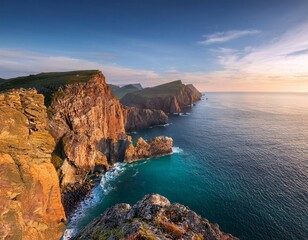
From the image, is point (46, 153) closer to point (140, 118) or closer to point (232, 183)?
point (232, 183)

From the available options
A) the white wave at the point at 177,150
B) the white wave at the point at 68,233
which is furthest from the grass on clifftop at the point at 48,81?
the white wave at the point at 177,150

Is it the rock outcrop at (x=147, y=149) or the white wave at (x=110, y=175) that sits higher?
the rock outcrop at (x=147, y=149)

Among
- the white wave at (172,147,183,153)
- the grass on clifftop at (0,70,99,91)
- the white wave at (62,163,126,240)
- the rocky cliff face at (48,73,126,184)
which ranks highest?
the grass on clifftop at (0,70,99,91)

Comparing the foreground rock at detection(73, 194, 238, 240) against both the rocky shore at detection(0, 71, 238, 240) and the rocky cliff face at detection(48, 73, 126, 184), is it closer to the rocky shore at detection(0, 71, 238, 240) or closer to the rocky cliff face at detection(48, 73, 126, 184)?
the rocky shore at detection(0, 71, 238, 240)

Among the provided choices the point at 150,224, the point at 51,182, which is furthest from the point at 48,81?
the point at 150,224

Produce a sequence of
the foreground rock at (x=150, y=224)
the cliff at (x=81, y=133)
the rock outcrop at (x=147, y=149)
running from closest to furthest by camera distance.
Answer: the foreground rock at (x=150, y=224), the cliff at (x=81, y=133), the rock outcrop at (x=147, y=149)

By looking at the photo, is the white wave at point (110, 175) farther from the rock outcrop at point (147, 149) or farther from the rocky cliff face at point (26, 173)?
the rocky cliff face at point (26, 173)

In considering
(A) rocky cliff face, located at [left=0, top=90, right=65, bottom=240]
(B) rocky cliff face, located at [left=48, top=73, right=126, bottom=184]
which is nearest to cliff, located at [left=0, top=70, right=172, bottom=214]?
(B) rocky cliff face, located at [left=48, top=73, right=126, bottom=184]
